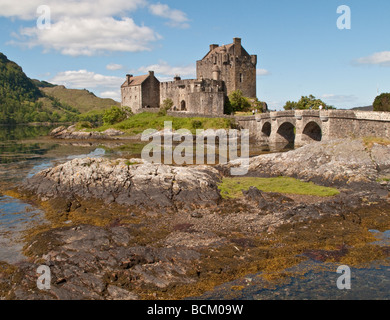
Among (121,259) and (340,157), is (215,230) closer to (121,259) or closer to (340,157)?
(121,259)

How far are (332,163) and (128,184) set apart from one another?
1333 centimetres

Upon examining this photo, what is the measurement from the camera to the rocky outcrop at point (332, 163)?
22.4 metres

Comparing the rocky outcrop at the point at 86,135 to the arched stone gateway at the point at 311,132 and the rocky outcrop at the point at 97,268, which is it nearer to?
the arched stone gateway at the point at 311,132

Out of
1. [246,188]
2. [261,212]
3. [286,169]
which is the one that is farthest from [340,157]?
[261,212]

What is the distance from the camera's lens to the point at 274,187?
69.1 ft

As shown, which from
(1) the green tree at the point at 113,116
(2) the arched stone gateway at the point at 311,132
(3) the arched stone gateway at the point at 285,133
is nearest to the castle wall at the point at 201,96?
(1) the green tree at the point at 113,116

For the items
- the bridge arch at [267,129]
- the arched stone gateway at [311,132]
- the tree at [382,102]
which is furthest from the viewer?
the bridge arch at [267,129]

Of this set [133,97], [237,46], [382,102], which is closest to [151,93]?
[133,97]

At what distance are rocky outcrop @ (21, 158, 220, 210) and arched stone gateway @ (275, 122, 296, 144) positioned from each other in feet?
92.3

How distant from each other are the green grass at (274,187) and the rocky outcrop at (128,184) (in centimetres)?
76

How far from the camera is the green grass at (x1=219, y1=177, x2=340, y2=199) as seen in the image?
19844mm

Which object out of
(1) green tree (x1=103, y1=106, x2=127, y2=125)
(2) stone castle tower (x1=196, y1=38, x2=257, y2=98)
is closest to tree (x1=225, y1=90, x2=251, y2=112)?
(2) stone castle tower (x1=196, y1=38, x2=257, y2=98)

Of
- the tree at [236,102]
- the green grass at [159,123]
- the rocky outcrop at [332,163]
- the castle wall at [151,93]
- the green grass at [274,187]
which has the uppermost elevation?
the castle wall at [151,93]
